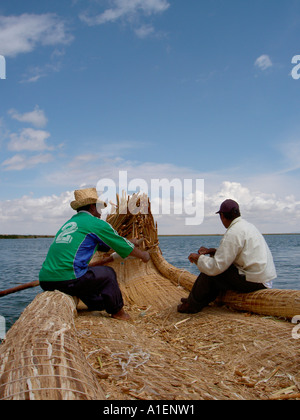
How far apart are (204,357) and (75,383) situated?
5.25 ft

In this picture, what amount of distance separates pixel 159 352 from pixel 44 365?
1173 millimetres

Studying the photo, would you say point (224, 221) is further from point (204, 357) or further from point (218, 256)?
point (204, 357)

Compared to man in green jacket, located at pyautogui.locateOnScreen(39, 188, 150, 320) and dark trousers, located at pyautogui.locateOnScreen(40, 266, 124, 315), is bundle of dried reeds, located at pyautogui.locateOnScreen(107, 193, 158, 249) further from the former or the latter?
dark trousers, located at pyautogui.locateOnScreen(40, 266, 124, 315)

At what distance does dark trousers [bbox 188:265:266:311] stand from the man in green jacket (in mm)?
784

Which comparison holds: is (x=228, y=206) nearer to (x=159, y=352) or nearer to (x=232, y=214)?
(x=232, y=214)

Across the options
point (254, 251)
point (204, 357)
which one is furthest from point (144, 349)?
point (254, 251)

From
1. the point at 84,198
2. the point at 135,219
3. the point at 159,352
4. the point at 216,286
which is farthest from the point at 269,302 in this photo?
the point at 135,219

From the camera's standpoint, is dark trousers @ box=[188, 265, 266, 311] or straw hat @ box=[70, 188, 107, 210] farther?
straw hat @ box=[70, 188, 107, 210]

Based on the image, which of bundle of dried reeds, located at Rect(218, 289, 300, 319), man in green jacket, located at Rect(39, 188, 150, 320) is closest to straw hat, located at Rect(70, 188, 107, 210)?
man in green jacket, located at Rect(39, 188, 150, 320)

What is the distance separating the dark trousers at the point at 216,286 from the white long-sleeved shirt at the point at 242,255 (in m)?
0.07

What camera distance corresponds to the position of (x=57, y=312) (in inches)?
113

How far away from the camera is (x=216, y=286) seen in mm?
4098

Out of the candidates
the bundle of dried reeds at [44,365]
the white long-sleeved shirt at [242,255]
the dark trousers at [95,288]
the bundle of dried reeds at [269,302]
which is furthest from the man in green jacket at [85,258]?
the bundle of dried reeds at [269,302]

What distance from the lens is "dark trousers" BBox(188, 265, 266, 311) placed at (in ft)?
12.7
